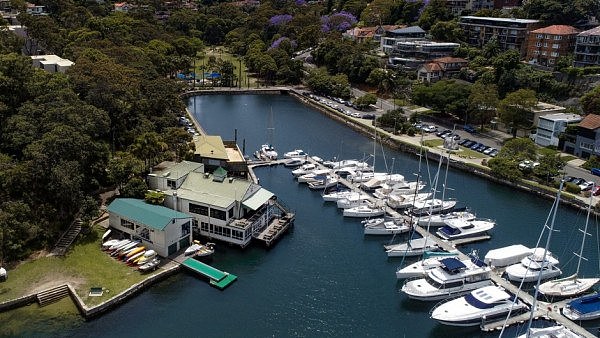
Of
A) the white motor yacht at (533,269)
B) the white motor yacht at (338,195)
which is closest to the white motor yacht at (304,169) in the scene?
A: the white motor yacht at (338,195)

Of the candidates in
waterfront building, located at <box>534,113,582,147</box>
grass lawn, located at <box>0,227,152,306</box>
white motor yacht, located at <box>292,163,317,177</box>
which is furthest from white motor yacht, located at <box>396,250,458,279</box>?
waterfront building, located at <box>534,113,582,147</box>

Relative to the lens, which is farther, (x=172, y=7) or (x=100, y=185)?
(x=172, y=7)

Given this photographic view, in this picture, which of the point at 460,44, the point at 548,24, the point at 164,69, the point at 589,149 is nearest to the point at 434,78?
the point at 460,44

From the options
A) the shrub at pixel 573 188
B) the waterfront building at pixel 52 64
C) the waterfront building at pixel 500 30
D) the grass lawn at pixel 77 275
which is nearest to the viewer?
the grass lawn at pixel 77 275

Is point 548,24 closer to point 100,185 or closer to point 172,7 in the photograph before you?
point 100,185

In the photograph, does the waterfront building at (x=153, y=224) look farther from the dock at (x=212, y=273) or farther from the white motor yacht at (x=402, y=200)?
the white motor yacht at (x=402, y=200)

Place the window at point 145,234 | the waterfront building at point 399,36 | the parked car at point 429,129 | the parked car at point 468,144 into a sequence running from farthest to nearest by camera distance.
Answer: the waterfront building at point 399,36
the parked car at point 429,129
the parked car at point 468,144
the window at point 145,234
